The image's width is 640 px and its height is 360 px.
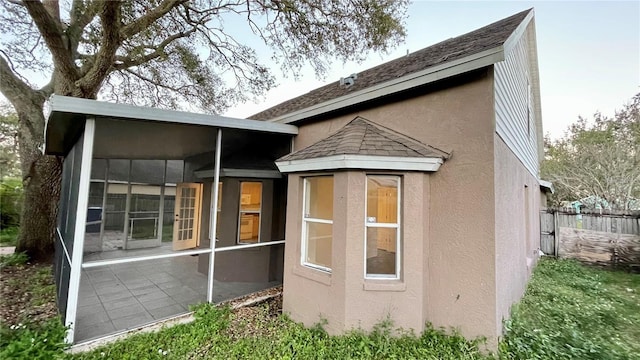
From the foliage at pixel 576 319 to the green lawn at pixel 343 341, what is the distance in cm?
2

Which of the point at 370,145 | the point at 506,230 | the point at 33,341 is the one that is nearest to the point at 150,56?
the point at 33,341

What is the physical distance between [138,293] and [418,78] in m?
6.71

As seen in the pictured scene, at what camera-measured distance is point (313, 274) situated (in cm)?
419

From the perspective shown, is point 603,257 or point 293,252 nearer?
point 293,252

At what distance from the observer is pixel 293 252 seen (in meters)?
4.61

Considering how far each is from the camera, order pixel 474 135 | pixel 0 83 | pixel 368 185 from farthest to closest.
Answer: pixel 0 83 → pixel 368 185 → pixel 474 135

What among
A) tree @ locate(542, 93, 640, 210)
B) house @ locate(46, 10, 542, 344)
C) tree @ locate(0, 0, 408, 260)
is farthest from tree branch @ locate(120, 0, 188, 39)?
tree @ locate(542, 93, 640, 210)

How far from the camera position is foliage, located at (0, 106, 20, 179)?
634 inches

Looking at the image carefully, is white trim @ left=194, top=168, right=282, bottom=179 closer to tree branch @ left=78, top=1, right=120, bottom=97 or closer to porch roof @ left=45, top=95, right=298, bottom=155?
porch roof @ left=45, top=95, right=298, bottom=155

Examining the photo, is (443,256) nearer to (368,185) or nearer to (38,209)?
(368,185)

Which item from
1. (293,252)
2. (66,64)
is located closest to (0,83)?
(66,64)

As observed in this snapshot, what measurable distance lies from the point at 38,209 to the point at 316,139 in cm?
898

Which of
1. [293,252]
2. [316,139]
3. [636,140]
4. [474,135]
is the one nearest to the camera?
[474,135]

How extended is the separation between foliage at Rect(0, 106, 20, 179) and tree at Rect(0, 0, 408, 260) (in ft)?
37.1
